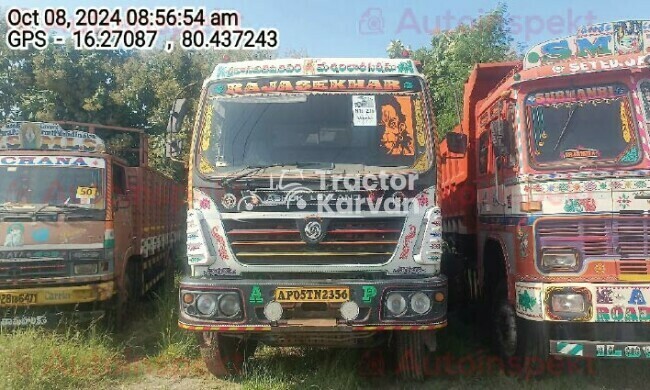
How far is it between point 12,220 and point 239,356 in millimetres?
2937

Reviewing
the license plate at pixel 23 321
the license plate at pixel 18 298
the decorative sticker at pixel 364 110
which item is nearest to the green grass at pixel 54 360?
the license plate at pixel 23 321

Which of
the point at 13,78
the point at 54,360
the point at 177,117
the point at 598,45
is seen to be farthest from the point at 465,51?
the point at 13,78

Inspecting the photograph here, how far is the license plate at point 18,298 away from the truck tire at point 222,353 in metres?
2.34

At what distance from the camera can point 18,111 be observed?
14375mm

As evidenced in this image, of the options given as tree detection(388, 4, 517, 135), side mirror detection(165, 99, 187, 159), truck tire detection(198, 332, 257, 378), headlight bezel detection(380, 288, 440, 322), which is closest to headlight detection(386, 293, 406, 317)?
headlight bezel detection(380, 288, 440, 322)

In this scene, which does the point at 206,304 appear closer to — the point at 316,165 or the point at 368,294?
the point at 368,294

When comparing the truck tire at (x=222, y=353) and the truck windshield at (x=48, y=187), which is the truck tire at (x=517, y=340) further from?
the truck windshield at (x=48, y=187)

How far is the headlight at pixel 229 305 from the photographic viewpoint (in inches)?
152

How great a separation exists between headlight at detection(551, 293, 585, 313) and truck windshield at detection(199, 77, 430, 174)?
1485mm

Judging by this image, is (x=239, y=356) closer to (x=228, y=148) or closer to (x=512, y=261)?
(x=228, y=148)

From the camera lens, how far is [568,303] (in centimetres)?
403

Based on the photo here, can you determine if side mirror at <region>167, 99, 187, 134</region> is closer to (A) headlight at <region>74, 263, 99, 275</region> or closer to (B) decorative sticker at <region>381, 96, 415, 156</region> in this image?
(B) decorative sticker at <region>381, 96, 415, 156</region>

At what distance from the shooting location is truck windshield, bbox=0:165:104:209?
5.89 meters

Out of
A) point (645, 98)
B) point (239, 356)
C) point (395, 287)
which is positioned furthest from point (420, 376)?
point (645, 98)
